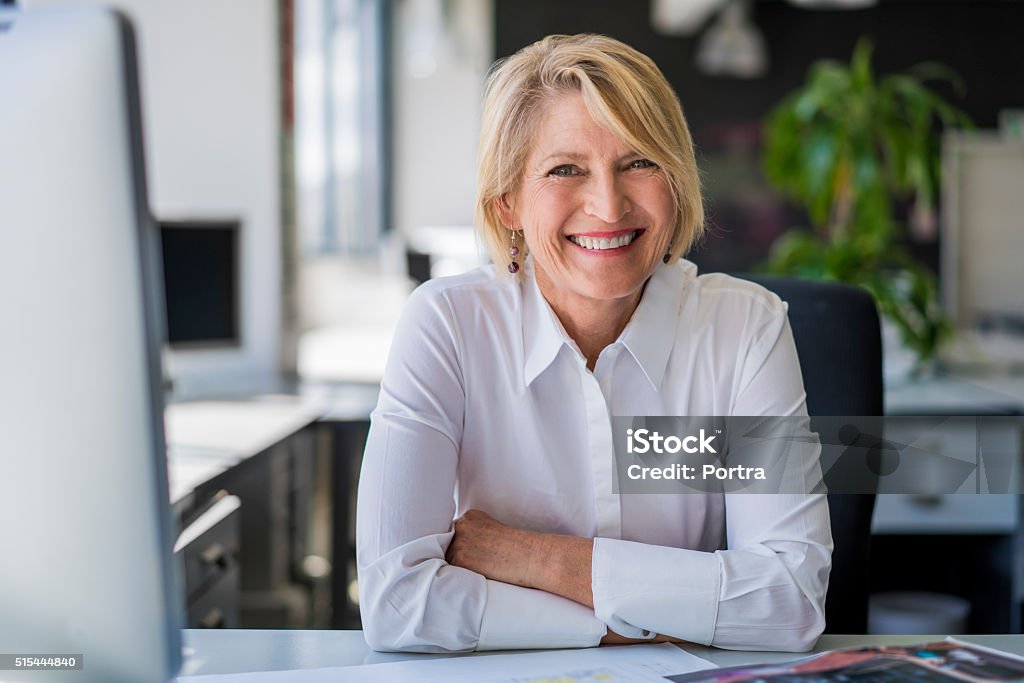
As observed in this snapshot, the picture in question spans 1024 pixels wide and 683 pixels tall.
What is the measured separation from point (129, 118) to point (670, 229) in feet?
2.66

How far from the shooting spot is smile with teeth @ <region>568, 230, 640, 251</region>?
1.19 meters

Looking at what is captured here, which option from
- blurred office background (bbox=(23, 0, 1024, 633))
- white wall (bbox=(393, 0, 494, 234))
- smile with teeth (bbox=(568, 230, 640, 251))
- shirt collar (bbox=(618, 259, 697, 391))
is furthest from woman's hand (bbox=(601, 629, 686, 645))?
white wall (bbox=(393, 0, 494, 234))

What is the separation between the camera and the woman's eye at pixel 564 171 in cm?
118

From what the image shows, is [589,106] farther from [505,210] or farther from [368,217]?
[368,217]

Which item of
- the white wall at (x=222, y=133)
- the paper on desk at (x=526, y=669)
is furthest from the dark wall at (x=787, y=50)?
the paper on desk at (x=526, y=669)

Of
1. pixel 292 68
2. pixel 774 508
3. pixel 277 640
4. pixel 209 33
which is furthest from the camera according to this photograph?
pixel 292 68

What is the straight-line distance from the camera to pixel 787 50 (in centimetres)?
749

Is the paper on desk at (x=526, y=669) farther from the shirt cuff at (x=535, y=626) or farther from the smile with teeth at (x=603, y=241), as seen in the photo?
the smile with teeth at (x=603, y=241)

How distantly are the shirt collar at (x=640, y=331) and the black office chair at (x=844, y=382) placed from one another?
27cm

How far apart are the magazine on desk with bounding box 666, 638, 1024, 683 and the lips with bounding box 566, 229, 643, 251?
0.52 metres

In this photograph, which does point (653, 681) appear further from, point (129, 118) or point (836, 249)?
point (836, 249)

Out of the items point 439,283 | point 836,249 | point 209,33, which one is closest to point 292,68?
point 209,33

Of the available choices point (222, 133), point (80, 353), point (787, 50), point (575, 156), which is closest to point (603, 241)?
point (575, 156)

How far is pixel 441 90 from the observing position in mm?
7168
